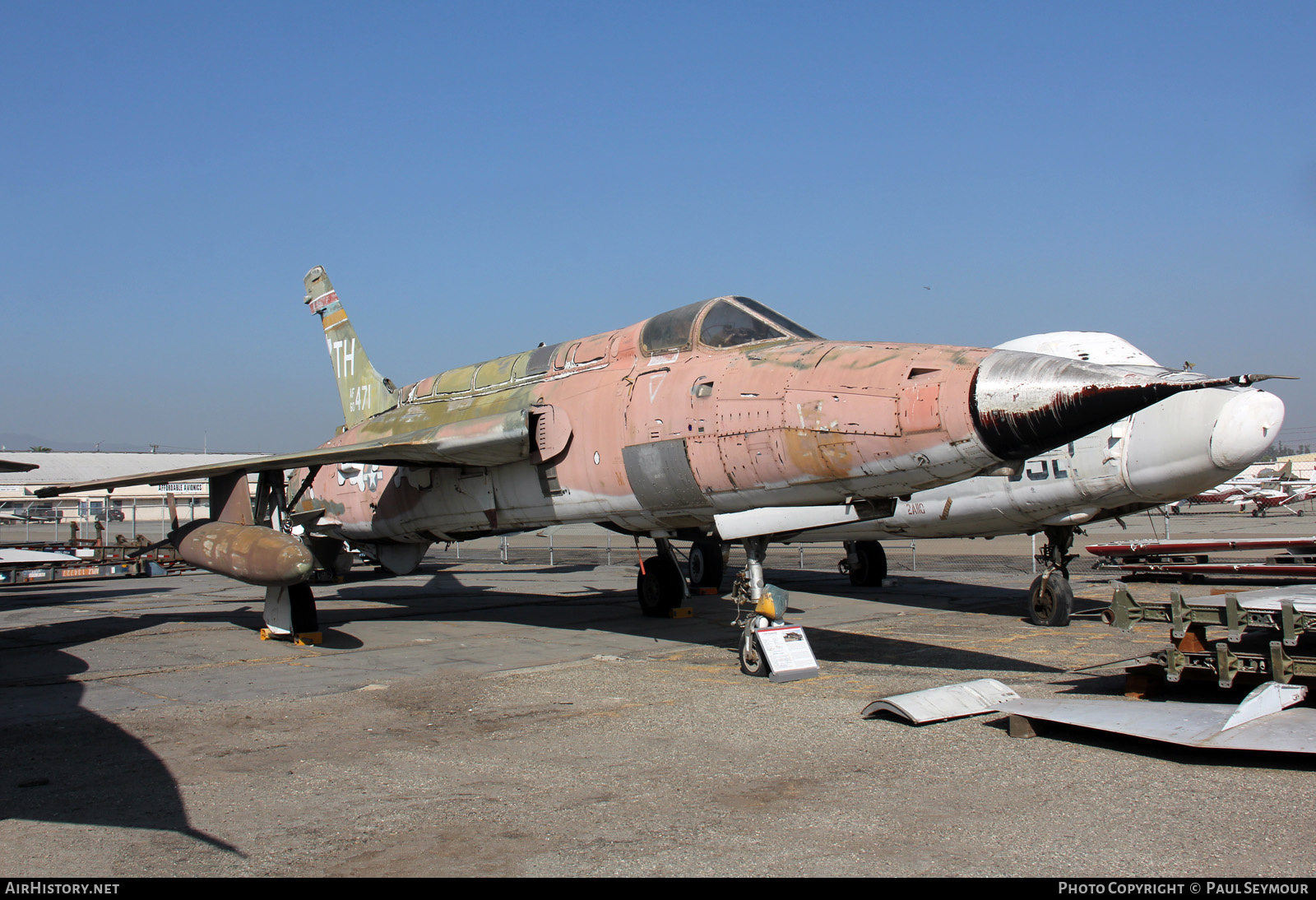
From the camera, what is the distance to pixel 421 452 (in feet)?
35.3

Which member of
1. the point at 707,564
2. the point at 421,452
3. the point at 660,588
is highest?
the point at 421,452

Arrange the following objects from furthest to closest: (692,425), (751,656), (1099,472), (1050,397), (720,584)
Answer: (720,584), (1099,472), (751,656), (692,425), (1050,397)

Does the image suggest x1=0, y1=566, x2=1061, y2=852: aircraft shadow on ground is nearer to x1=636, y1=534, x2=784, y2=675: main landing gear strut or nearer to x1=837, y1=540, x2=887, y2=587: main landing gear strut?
x1=636, y1=534, x2=784, y2=675: main landing gear strut

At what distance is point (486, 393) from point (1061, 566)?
780 centimetres

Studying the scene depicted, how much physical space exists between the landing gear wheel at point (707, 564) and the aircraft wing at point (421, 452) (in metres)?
7.21

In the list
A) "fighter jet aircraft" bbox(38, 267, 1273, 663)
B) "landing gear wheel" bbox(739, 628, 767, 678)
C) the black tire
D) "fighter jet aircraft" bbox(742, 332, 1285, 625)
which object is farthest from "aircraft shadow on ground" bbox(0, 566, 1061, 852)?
"fighter jet aircraft" bbox(742, 332, 1285, 625)

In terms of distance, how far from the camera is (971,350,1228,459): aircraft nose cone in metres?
5.77

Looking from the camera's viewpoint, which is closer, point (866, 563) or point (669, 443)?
point (669, 443)

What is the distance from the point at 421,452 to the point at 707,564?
25.9 feet

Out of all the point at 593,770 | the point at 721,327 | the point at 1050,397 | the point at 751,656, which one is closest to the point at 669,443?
the point at 721,327

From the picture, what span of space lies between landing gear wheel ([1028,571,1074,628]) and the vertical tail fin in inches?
377

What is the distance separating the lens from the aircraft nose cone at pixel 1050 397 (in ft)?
18.9

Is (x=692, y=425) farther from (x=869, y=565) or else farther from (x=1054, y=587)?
(x=869, y=565)
